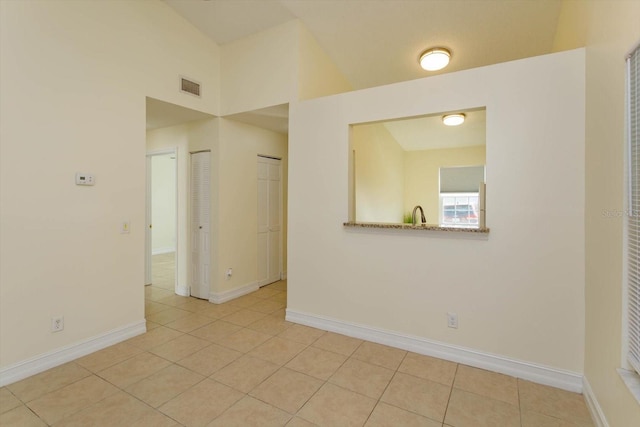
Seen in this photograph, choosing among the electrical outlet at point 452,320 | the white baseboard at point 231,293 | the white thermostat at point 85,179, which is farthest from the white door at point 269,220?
the electrical outlet at point 452,320

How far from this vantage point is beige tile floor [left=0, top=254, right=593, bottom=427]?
6.18ft

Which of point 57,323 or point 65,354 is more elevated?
point 57,323

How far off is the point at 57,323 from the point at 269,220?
111 inches

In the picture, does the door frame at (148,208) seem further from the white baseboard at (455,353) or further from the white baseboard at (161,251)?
the white baseboard at (161,251)

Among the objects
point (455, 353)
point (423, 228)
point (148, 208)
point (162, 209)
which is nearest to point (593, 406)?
point (455, 353)

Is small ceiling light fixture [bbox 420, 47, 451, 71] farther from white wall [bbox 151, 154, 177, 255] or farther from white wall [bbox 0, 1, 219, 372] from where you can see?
white wall [bbox 151, 154, 177, 255]

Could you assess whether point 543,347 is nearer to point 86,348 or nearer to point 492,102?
point 492,102

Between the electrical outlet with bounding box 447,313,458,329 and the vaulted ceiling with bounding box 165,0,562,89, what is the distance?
9.62 ft

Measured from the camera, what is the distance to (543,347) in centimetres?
224

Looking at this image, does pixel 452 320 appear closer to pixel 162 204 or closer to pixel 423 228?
pixel 423 228

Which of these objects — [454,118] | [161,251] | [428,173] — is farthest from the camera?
[161,251]

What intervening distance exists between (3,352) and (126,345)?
0.84 meters

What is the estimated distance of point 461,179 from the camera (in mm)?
6844

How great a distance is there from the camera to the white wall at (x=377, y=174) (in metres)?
4.70
